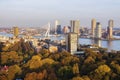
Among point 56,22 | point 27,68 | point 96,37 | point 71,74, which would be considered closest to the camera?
point 71,74

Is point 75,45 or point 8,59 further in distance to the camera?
point 75,45

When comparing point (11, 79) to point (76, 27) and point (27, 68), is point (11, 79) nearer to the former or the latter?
point (27, 68)

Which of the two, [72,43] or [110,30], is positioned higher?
[72,43]

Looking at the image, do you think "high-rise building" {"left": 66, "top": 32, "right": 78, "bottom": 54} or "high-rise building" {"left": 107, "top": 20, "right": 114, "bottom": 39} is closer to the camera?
"high-rise building" {"left": 66, "top": 32, "right": 78, "bottom": 54}

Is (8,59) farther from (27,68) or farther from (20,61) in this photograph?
(27,68)

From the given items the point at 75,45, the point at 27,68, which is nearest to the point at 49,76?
the point at 27,68

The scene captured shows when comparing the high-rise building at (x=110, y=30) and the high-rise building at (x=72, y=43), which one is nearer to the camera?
the high-rise building at (x=72, y=43)

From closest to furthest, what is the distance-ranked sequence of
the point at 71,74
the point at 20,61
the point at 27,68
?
the point at 71,74, the point at 27,68, the point at 20,61

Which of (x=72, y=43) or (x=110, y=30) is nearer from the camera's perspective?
(x=72, y=43)

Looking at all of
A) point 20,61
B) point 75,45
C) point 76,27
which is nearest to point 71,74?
point 20,61
